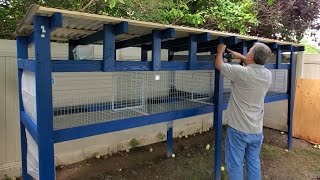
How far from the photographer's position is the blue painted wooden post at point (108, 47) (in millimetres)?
2314

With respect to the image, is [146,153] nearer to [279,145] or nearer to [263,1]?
[279,145]

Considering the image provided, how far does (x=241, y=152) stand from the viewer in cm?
293

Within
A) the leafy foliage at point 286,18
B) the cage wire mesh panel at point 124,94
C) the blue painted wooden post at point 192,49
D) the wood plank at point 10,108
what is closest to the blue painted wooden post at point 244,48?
the cage wire mesh panel at point 124,94

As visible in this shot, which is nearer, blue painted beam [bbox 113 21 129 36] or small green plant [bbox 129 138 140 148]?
blue painted beam [bbox 113 21 129 36]

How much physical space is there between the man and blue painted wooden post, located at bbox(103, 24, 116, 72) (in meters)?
1.29

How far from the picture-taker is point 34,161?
259 cm

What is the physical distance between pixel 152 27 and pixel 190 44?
736mm

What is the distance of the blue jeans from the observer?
9.56 feet

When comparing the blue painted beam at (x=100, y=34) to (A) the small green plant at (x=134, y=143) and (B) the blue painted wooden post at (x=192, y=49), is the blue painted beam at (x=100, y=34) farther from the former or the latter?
(A) the small green plant at (x=134, y=143)

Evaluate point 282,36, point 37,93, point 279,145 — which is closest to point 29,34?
point 37,93

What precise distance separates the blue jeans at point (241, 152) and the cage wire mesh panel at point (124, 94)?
2.61 ft

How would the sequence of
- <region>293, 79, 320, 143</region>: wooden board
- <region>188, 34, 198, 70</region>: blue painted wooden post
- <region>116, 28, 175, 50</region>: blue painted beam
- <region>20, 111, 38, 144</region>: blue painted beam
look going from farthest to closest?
<region>293, 79, 320, 143</region>: wooden board
<region>188, 34, 198, 70</region>: blue painted wooden post
<region>116, 28, 175, 50</region>: blue painted beam
<region>20, 111, 38, 144</region>: blue painted beam

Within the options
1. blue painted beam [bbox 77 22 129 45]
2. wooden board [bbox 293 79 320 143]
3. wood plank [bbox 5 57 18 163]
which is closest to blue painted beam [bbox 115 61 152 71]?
blue painted beam [bbox 77 22 129 45]

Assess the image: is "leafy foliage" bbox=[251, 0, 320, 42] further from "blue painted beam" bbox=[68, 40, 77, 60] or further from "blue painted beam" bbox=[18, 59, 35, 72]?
"blue painted beam" bbox=[18, 59, 35, 72]
